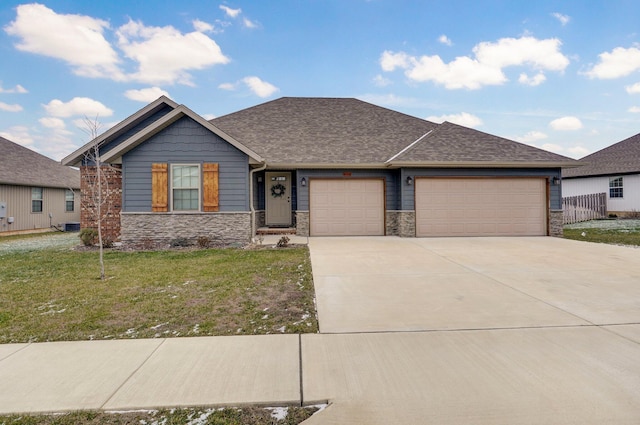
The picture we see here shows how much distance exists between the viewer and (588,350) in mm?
3113

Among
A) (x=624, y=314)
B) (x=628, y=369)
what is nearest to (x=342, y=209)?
(x=624, y=314)

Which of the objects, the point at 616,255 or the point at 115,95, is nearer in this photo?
the point at 616,255

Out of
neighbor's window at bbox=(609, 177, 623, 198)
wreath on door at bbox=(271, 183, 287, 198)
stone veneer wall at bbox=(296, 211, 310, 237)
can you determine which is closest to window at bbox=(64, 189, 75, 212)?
wreath on door at bbox=(271, 183, 287, 198)

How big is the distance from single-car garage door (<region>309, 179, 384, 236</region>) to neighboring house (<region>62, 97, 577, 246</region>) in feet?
0.14

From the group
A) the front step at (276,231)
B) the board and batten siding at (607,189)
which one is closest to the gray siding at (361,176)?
the front step at (276,231)

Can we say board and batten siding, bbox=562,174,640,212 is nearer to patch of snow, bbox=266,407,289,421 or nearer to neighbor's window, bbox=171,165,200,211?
neighbor's window, bbox=171,165,200,211

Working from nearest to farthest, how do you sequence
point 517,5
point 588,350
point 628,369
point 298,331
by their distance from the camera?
point 628,369 < point 588,350 < point 298,331 < point 517,5

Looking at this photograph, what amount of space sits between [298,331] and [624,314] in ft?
13.6

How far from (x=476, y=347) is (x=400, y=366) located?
0.93 metres

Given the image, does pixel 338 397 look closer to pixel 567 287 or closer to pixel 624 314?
pixel 624 314

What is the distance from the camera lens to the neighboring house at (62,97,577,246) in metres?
10.9

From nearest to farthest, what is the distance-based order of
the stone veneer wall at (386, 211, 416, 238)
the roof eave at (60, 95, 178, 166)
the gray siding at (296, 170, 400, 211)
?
the roof eave at (60, 95, 178, 166) → the stone veneer wall at (386, 211, 416, 238) → the gray siding at (296, 170, 400, 211)

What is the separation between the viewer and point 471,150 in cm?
1291

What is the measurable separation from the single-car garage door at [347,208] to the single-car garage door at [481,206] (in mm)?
1649
